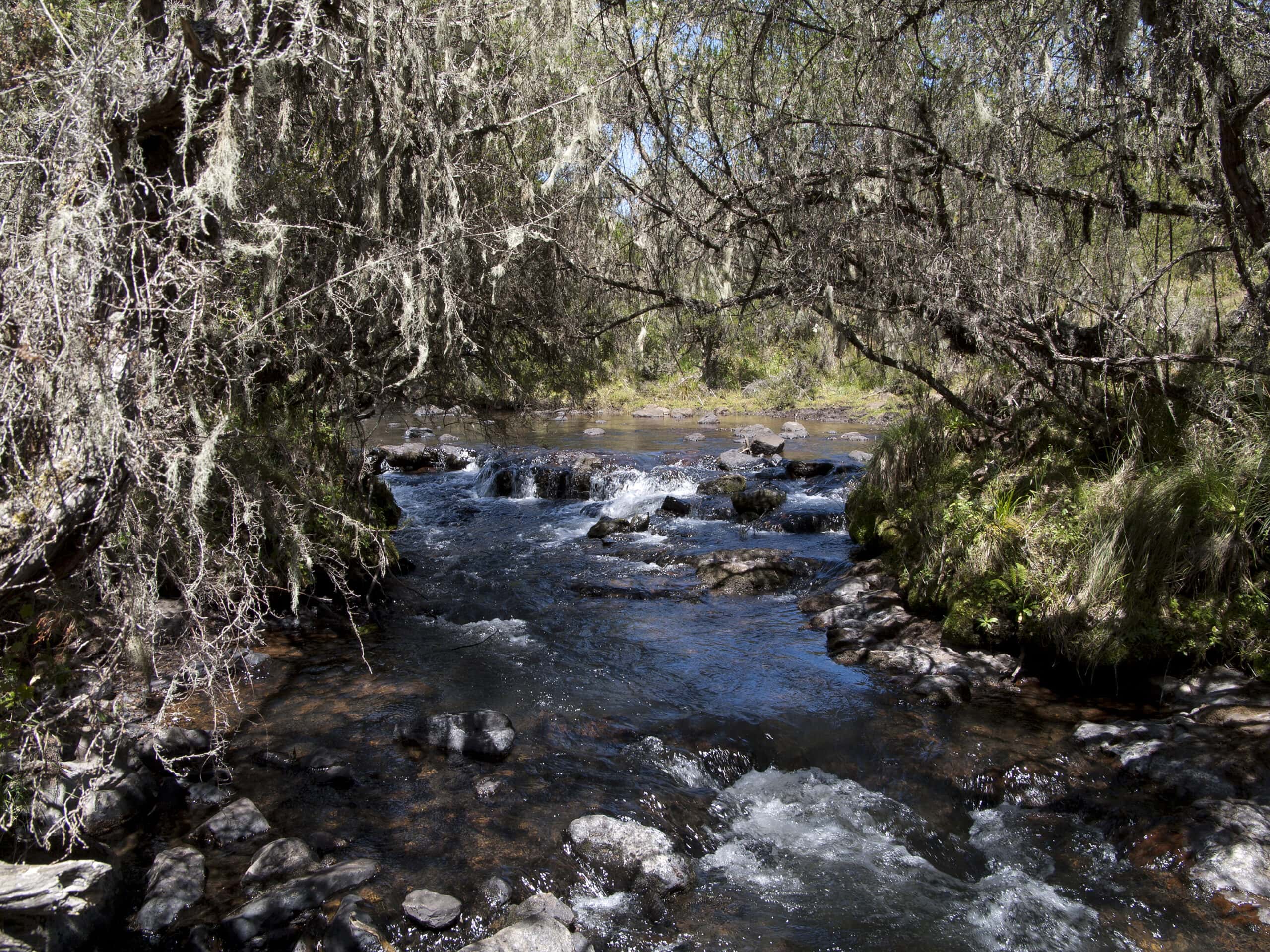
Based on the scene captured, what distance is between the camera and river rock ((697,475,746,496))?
1415 cm

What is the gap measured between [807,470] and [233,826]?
12.5 m

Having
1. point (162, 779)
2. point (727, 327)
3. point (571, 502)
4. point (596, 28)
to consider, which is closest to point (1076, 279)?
point (727, 327)

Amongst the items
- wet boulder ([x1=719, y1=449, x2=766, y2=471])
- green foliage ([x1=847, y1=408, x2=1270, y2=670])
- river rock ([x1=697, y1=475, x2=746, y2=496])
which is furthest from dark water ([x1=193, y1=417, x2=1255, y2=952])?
wet boulder ([x1=719, y1=449, x2=766, y2=471])

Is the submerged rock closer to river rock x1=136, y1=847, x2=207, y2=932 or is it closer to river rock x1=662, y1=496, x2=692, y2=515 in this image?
river rock x1=662, y1=496, x2=692, y2=515

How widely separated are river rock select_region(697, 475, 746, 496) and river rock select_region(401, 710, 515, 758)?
891cm

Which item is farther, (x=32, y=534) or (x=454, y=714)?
(x=454, y=714)

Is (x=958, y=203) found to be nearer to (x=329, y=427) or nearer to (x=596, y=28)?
(x=596, y=28)

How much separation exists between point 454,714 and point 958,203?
5.10 meters

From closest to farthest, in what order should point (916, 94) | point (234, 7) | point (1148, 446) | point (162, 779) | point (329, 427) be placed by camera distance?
point (234, 7), point (162, 779), point (916, 94), point (1148, 446), point (329, 427)

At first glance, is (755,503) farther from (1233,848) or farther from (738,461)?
(1233,848)

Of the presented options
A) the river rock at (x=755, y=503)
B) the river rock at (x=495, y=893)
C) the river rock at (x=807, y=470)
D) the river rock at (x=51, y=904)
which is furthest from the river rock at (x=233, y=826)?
the river rock at (x=807, y=470)

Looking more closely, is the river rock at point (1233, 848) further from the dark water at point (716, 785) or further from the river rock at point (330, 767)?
the river rock at point (330, 767)

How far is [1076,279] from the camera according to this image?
581cm

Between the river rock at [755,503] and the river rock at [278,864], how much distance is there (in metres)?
9.18
